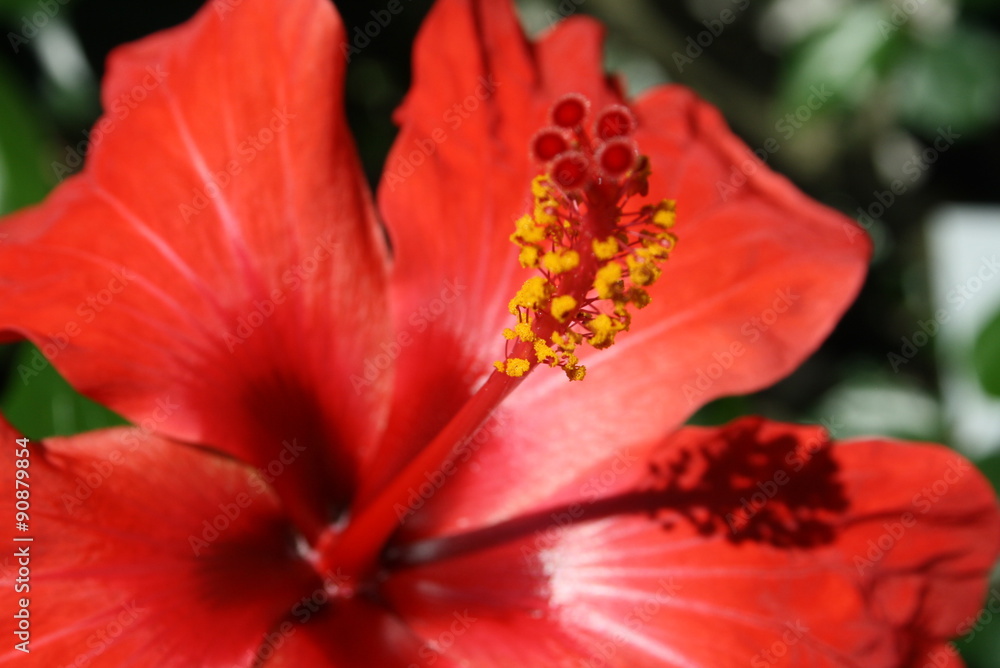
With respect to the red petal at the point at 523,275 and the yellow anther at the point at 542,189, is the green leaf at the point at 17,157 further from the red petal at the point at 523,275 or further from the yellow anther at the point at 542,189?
the yellow anther at the point at 542,189

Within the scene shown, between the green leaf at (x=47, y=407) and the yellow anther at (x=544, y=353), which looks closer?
the yellow anther at (x=544, y=353)

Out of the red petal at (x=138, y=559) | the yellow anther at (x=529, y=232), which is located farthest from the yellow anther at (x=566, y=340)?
the red petal at (x=138, y=559)

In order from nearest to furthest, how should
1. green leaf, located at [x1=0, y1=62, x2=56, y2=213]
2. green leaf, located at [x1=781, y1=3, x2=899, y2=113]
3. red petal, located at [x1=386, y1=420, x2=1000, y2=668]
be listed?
1. red petal, located at [x1=386, y1=420, x2=1000, y2=668]
2. green leaf, located at [x1=0, y1=62, x2=56, y2=213]
3. green leaf, located at [x1=781, y1=3, x2=899, y2=113]

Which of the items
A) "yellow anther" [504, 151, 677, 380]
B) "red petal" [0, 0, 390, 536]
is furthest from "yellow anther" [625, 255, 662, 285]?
"red petal" [0, 0, 390, 536]

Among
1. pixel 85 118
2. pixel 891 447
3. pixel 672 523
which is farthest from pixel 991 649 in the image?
pixel 85 118

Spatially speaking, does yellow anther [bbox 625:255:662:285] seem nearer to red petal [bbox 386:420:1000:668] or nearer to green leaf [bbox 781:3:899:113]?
red petal [bbox 386:420:1000:668]

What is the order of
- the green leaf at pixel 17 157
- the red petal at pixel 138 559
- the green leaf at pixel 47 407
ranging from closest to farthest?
the red petal at pixel 138 559 → the green leaf at pixel 47 407 → the green leaf at pixel 17 157
